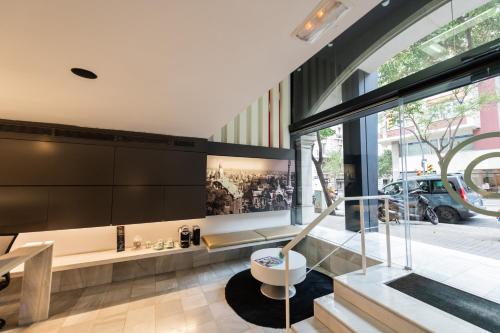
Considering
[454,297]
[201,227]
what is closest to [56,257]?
[201,227]

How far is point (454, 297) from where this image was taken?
2.09 m

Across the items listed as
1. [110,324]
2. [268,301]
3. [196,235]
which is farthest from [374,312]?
[110,324]

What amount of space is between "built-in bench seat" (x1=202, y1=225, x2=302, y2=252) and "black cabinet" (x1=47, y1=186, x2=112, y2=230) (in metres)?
1.78

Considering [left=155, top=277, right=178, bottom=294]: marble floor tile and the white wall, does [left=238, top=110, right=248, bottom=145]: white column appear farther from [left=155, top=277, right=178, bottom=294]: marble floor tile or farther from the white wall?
[left=155, top=277, right=178, bottom=294]: marble floor tile

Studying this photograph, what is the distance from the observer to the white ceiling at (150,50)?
3.38ft

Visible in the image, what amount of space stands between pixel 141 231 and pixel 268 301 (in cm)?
259

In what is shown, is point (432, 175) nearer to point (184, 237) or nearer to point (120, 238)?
point (184, 237)

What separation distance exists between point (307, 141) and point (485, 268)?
3.71 metres

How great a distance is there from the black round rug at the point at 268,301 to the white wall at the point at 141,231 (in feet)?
3.84

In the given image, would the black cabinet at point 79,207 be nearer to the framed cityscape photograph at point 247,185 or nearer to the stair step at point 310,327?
the framed cityscape photograph at point 247,185

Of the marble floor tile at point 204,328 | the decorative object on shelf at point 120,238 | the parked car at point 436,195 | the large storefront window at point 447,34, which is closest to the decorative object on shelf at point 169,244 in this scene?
the decorative object on shelf at point 120,238

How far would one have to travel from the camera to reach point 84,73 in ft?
5.32

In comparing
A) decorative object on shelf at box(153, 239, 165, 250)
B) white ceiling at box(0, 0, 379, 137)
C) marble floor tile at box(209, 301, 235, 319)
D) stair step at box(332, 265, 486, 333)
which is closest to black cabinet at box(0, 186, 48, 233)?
white ceiling at box(0, 0, 379, 137)

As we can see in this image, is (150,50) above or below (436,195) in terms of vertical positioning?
above
